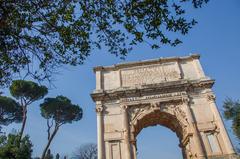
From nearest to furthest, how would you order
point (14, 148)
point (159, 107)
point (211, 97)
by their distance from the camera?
point (14, 148)
point (211, 97)
point (159, 107)

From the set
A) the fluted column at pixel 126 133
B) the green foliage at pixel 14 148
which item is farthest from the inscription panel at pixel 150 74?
the green foliage at pixel 14 148

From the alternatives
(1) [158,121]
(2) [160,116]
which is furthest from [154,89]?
(1) [158,121]

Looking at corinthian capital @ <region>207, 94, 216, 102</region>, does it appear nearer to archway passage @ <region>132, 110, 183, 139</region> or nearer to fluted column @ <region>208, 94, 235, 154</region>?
fluted column @ <region>208, 94, 235, 154</region>

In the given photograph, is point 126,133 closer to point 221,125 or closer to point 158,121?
point 158,121

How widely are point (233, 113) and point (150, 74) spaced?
731 centimetres

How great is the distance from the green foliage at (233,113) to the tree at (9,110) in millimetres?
23278

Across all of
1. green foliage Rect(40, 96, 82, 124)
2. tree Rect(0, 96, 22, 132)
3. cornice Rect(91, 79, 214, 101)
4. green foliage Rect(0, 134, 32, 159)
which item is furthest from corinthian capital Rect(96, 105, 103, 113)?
tree Rect(0, 96, 22, 132)

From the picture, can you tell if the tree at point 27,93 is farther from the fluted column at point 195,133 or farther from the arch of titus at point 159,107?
the fluted column at point 195,133

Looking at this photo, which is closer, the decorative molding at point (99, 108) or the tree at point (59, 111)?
the decorative molding at point (99, 108)

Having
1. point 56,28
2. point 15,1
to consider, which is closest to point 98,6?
point 56,28

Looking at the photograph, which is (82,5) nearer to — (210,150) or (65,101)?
(210,150)

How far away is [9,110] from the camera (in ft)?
90.1

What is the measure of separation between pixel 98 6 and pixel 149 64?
46.3 ft

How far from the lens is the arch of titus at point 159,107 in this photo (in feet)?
53.2
